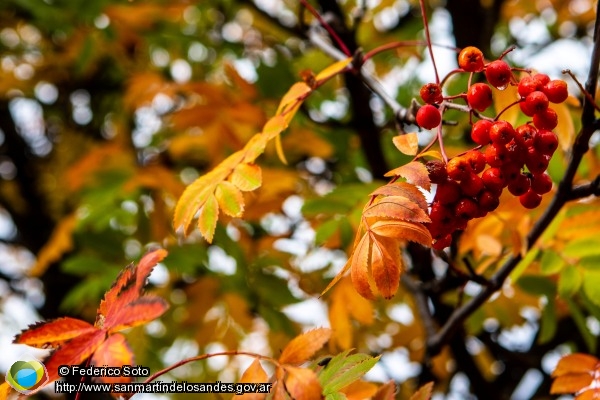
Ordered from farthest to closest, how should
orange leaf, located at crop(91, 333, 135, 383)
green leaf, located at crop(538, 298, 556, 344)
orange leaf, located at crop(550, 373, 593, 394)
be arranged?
1. green leaf, located at crop(538, 298, 556, 344)
2. orange leaf, located at crop(550, 373, 593, 394)
3. orange leaf, located at crop(91, 333, 135, 383)

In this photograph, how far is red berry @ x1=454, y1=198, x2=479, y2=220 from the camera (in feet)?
2.87

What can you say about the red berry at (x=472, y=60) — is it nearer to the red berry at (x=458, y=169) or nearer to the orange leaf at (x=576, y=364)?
the red berry at (x=458, y=169)

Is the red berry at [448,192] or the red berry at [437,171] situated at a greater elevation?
the red berry at [437,171]

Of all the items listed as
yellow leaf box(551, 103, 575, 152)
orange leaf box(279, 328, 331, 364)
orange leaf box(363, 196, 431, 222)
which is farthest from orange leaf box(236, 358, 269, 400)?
yellow leaf box(551, 103, 575, 152)

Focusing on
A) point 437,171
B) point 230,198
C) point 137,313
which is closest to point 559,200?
point 437,171

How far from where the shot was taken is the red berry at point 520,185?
3.01 ft

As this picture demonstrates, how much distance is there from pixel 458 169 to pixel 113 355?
52 centimetres

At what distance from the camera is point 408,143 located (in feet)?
3.06

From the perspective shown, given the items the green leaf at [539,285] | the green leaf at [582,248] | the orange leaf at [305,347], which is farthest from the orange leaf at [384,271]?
the green leaf at [539,285]

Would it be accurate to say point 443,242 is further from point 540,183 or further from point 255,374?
point 255,374

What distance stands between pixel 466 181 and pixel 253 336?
2360mm

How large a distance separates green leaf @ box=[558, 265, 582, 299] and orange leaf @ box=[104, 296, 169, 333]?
0.90 m

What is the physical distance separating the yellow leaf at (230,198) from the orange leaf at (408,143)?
10.6 inches

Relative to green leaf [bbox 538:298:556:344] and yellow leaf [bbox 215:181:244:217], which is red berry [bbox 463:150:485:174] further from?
green leaf [bbox 538:298:556:344]
